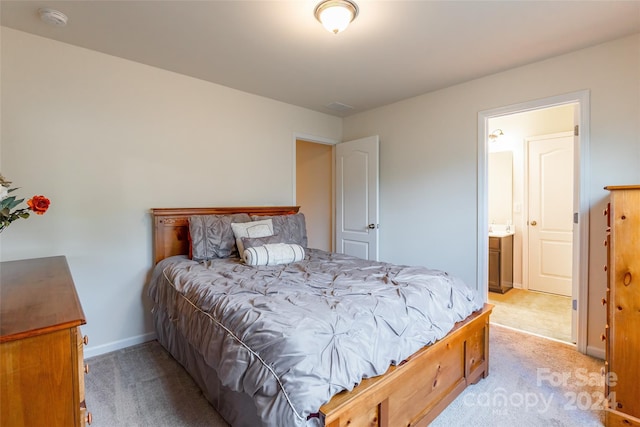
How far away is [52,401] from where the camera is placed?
0.92 meters

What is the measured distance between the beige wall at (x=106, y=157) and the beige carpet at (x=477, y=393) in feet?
1.81

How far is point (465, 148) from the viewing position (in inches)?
125

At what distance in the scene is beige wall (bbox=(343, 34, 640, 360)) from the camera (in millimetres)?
2314

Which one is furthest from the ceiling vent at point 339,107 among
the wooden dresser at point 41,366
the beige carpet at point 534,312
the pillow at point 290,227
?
the wooden dresser at point 41,366

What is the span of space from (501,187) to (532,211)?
0.52m

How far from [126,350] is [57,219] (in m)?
1.21

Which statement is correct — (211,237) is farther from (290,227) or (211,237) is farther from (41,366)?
(41,366)

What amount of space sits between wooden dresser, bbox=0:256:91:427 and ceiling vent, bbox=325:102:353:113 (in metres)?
3.40

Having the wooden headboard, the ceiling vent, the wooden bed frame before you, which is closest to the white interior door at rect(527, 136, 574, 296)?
the ceiling vent

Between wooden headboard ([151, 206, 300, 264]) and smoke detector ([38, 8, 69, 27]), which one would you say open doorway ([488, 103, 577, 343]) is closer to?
wooden headboard ([151, 206, 300, 264])

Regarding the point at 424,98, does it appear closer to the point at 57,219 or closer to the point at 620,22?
the point at 620,22

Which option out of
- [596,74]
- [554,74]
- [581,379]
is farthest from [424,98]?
[581,379]

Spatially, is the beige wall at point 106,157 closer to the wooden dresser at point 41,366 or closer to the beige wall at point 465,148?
the wooden dresser at point 41,366

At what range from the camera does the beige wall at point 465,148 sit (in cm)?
231
